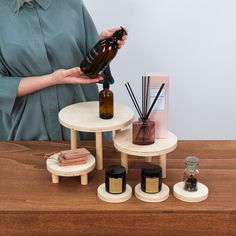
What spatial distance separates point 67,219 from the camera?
1.08 m

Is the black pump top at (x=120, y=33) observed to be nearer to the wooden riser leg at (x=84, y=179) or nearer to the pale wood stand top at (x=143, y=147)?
the pale wood stand top at (x=143, y=147)

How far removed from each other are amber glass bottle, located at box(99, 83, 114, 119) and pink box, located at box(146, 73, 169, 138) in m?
0.13

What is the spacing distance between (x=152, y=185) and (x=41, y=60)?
58 centimetres

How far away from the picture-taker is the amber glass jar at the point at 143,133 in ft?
3.93

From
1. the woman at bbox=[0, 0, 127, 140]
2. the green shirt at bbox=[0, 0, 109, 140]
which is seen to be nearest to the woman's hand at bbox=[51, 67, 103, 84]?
the woman at bbox=[0, 0, 127, 140]

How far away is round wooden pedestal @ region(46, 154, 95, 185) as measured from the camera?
1.17m

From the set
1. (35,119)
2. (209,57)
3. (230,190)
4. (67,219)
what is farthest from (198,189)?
(209,57)

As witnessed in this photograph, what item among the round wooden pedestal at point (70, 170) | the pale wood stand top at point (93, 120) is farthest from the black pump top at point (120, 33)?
the round wooden pedestal at point (70, 170)

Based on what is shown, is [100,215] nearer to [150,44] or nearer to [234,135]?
[150,44]

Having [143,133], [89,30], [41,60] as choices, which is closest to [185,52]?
[89,30]

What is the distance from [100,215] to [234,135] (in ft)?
4.48

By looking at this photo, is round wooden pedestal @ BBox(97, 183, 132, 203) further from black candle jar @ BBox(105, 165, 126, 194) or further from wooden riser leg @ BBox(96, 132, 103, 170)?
wooden riser leg @ BBox(96, 132, 103, 170)

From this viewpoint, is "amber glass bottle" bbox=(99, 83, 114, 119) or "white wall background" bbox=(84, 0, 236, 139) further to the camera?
"white wall background" bbox=(84, 0, 236, 139)

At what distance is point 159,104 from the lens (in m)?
1.23
